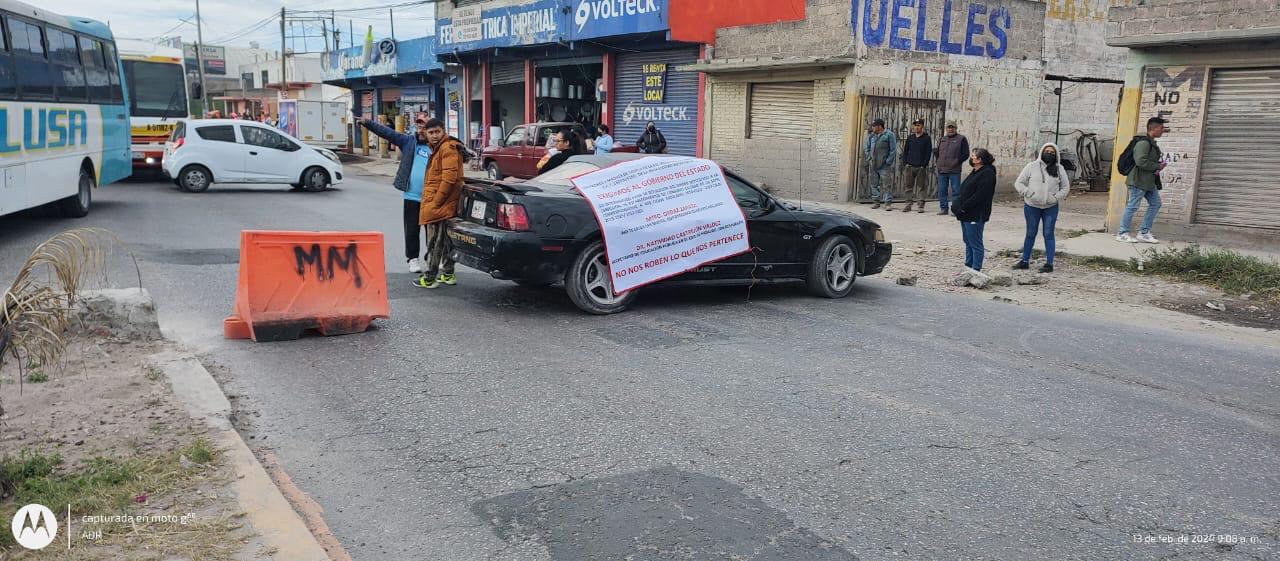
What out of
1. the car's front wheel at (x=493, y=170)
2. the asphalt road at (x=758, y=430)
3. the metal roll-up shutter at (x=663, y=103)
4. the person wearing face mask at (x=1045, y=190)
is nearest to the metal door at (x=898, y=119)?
Answer: the metal roll-up shutter at (x=663, y=103)

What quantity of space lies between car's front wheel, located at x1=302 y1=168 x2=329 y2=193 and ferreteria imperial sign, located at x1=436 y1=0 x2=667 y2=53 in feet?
28.0

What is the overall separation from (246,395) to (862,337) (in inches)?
178

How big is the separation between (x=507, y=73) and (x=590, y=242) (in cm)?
2523

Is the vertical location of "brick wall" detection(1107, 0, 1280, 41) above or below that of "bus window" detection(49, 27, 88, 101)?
above

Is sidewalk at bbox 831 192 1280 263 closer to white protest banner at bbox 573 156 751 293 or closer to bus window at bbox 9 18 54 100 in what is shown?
white protest banner at bbox 573 156 751 293

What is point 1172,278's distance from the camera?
37.9ft

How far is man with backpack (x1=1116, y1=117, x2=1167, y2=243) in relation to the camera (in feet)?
43.2

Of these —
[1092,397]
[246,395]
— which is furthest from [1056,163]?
[246,395]

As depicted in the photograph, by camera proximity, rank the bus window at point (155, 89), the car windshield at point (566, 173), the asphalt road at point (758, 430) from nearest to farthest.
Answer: the asphalt road at point (758, 430), the car windshield at point (566, 173), the bus window at point (155, 89)

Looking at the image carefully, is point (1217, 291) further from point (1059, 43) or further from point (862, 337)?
point (1059, 43)

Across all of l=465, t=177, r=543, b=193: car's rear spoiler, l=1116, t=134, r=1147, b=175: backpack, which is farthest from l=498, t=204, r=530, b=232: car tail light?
l=1116, t=134, r=1147, b=175: backpack

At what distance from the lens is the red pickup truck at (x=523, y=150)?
2334cm

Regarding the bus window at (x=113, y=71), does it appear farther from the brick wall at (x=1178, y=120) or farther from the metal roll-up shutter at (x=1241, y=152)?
the metal roll-up shutter at (x=1241, y=152)

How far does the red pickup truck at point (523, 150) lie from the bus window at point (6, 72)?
477 inches
